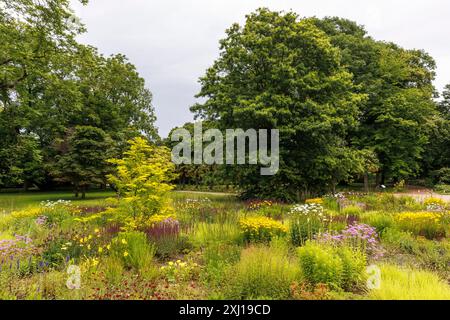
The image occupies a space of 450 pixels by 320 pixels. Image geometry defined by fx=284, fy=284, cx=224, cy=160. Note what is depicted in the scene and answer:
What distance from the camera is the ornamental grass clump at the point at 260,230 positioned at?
639 centimetres

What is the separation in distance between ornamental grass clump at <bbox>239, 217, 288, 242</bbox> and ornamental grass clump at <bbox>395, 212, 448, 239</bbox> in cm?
362

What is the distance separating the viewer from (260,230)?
651 centimetres

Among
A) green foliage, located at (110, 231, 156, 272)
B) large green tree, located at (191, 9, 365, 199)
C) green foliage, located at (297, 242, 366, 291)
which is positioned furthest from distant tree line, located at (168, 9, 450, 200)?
green foliage, located at (297, 242, 366, 291)

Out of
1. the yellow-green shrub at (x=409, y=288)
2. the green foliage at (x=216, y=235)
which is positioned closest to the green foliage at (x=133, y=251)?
the green foliage at (x=216, y=235)

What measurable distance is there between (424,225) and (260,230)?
4614mm

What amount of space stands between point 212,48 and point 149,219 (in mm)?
12841

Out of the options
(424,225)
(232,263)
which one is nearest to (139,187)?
(232,263)

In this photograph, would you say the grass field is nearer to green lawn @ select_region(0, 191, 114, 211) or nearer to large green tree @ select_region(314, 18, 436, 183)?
green lawn @ select_region(0, 191, 114, 211)

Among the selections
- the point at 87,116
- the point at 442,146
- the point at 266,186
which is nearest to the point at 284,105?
the point at 266,186

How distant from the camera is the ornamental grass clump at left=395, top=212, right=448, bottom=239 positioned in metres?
7.40

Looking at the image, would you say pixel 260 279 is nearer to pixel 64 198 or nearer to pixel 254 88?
pixel 254 88

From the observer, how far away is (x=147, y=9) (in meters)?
11.0

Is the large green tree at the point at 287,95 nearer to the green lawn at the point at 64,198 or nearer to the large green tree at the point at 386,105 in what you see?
the green lawn at the point at 64,198

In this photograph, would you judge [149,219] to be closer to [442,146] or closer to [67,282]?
[67,282]
